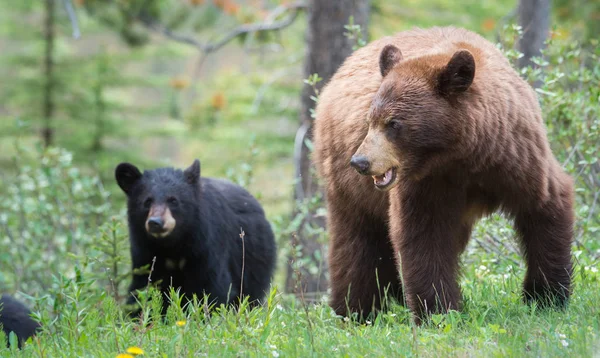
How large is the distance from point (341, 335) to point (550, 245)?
1628 millimetres

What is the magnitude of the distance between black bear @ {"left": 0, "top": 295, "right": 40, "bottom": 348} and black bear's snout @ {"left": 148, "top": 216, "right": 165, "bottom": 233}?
3.76 feet

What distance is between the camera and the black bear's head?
6.70 meters

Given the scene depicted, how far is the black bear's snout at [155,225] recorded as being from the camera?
6.38m

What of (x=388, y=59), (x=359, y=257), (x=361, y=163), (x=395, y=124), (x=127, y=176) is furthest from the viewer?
(x=127, y=176)

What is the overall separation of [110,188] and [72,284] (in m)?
11.5

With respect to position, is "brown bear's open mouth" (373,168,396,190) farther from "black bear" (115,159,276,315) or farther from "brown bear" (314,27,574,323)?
"black bear" (115,159,276,315)

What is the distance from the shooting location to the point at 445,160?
465 centimetres

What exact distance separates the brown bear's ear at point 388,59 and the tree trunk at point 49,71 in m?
12.7

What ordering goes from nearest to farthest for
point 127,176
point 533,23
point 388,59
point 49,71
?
point 388,59, point 127,176, point 533,23, point 49,71

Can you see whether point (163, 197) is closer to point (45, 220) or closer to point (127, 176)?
point (127, 176)

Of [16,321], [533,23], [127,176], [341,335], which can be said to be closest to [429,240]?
[341,335]

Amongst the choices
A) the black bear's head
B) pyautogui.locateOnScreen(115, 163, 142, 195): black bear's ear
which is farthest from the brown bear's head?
pyautogui.locateOnScreen(115, 163, 142, 195): black bear's ear

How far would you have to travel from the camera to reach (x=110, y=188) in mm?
16000

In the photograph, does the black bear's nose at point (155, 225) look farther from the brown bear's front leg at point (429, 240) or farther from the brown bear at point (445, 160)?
the brown bear's front leg at point (429, 240)
